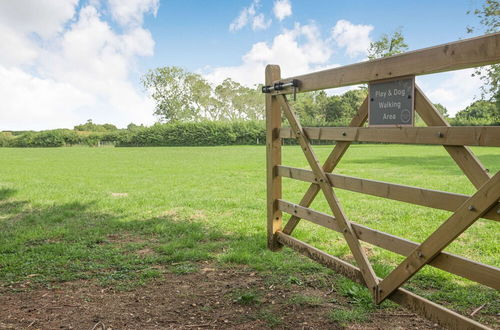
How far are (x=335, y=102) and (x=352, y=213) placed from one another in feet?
177

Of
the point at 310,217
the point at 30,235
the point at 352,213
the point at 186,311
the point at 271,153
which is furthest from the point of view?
the point at 352,213

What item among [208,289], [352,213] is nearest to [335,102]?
[352,213]

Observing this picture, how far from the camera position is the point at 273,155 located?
209 inches

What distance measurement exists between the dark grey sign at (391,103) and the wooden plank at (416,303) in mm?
1439

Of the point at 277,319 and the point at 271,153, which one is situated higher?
the point at 271,153

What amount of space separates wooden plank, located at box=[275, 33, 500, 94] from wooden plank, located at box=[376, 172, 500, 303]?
0.82 metres

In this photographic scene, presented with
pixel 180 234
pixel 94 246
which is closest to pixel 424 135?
pixel 180 234

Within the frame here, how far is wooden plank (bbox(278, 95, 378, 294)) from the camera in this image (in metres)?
3.70

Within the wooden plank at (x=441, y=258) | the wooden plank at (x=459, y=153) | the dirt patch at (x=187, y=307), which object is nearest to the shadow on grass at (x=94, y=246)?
the dirt patch at (x=187, y=307)

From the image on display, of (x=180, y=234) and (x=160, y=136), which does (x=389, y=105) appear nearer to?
(x=180, y=234)

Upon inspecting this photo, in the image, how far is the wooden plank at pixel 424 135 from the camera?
8.55ft

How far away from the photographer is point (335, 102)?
59.6m

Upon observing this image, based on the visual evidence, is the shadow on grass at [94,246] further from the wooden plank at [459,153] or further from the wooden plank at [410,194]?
the wooden plank at [459,153]

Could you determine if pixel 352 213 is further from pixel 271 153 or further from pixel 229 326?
pixel 229 326
